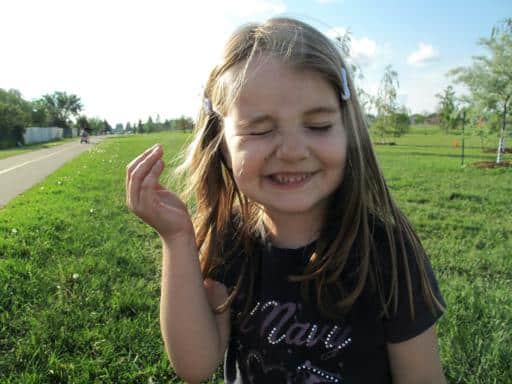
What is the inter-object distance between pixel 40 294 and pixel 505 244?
4.43 meters

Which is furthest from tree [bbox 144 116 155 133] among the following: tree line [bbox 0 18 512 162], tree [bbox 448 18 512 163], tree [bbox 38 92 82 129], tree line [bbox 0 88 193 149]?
tree [bbox 448 18 512 163]

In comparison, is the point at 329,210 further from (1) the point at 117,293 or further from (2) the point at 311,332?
(1) the point at 117,293

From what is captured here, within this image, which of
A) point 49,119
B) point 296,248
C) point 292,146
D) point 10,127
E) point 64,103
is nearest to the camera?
point 292,146

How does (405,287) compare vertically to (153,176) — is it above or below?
below

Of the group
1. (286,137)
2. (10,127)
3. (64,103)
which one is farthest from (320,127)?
(64,103)

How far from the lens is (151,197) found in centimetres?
148

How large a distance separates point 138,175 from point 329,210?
0.68 metres

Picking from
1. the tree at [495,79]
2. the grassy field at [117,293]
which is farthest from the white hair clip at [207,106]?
the tree at [495,79]

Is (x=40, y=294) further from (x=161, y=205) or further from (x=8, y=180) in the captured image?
(x=8, y=180)

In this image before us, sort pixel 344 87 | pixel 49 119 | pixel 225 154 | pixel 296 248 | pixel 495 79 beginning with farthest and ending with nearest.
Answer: pixel 49 119, pixel 495 79, pixel 225 154, pixel 296 248, pixel 344 87

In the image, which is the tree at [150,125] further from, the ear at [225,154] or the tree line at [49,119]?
the ear at [225,154]

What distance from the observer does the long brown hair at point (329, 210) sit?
54.7 inches

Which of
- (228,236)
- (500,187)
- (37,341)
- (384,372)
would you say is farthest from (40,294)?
(500,187)

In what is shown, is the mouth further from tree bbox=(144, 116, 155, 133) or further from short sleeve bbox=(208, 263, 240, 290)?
tree bbox=(144, 116, 155, 133)
